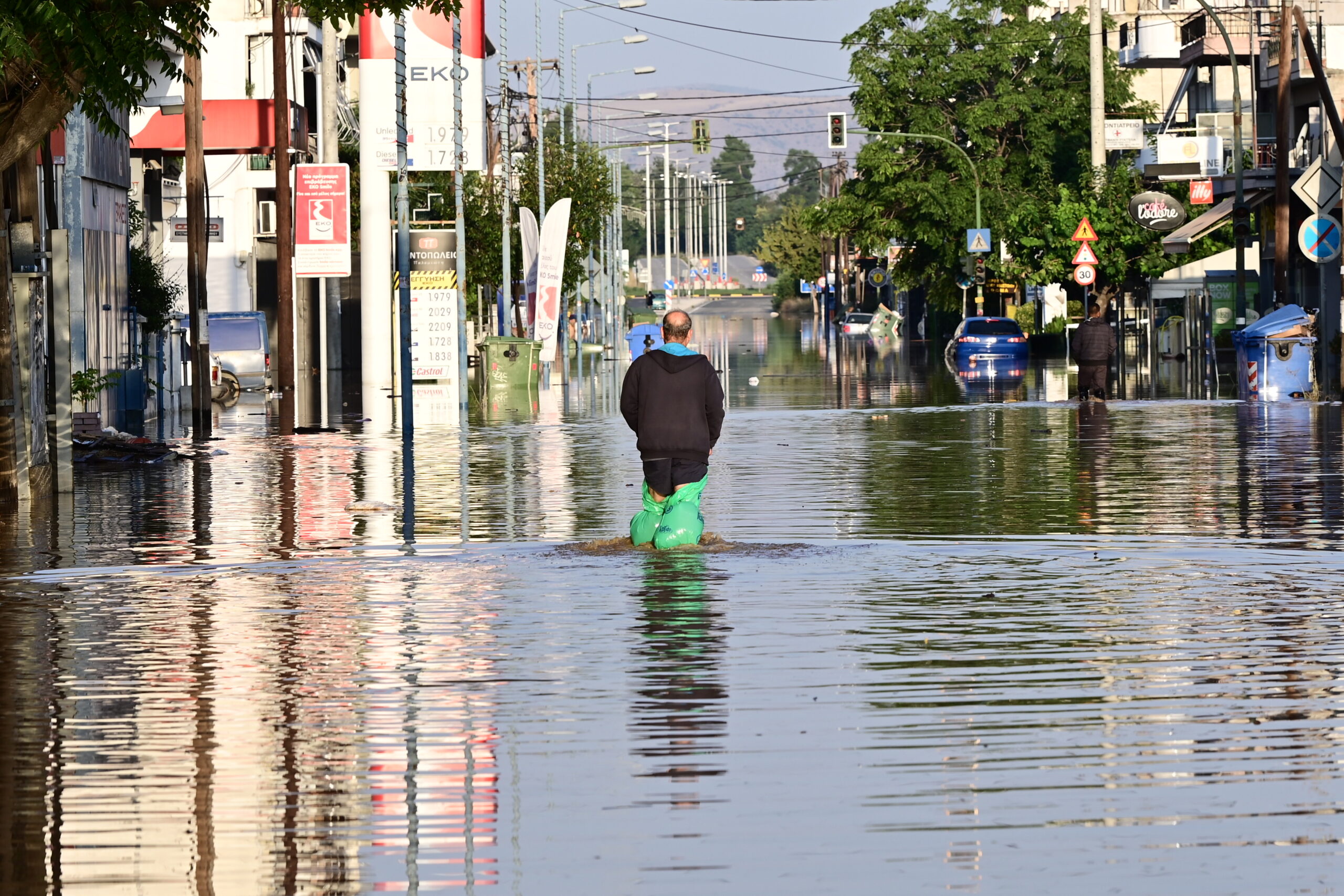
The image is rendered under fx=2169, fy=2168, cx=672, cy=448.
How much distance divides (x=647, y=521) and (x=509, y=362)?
3197cm

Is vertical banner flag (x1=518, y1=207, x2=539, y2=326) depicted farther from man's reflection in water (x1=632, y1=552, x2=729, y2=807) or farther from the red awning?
man's reflection in water (x1=632, y1=552, x2=729, y2=807)

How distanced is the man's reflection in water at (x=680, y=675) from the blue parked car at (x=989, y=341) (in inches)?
1899

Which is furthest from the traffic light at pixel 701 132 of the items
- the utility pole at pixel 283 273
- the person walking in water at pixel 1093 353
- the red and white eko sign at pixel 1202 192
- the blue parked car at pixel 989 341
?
the utility pole at pixel 283 273

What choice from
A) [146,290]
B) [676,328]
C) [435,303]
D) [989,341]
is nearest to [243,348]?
[146,290]

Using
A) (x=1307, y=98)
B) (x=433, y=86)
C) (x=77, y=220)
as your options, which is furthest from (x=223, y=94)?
(x=77, y=220)

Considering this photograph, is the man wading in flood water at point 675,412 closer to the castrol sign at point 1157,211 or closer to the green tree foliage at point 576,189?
the castrol sign at point 1157,211

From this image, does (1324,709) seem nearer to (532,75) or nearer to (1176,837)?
(1176,837)

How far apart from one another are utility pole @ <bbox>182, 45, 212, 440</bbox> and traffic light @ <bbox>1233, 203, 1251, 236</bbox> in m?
26.5

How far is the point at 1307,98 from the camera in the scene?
63219 millimetres

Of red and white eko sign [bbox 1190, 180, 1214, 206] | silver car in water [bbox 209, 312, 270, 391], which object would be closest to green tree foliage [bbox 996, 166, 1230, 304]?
Result: red and white eko sign [bbox 1190, 180, 1214, 206]

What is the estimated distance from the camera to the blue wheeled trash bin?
36.9 metres

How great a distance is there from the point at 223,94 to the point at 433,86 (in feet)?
76.8

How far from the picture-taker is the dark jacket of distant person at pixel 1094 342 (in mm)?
35625

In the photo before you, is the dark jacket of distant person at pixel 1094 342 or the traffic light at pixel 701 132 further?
the traffic light at pixel 701 132
